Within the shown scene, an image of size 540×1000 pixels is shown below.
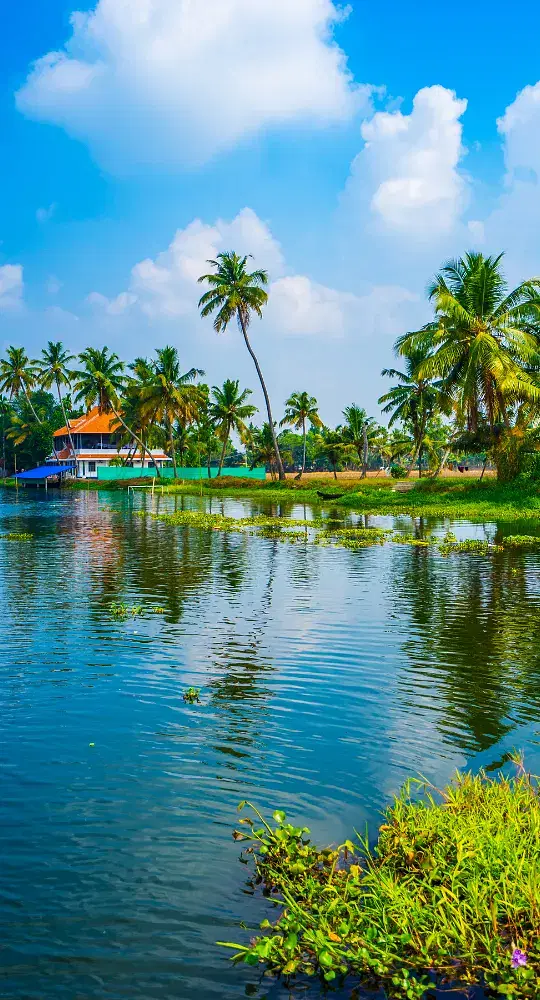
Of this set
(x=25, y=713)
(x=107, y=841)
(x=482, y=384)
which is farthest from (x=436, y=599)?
(x=482, y=384)

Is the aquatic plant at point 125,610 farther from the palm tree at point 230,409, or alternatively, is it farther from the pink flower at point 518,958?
the palm tree at point 230,409

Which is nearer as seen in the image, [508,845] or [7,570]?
[508,845]

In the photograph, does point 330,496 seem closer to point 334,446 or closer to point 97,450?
point 334,446

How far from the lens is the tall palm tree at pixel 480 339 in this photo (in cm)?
3347

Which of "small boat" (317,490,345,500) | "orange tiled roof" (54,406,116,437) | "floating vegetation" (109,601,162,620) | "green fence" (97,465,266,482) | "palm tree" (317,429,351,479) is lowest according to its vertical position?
"floating vegetation" (109,601,162,620)

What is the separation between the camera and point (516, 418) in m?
38.6

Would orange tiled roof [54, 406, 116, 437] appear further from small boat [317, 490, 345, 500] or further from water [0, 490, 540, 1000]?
water [0, 490, 540, 1000]

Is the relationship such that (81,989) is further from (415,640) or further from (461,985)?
(415,640)

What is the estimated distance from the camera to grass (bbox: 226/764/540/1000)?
384 cm

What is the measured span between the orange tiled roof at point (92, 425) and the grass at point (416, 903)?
3207 inches

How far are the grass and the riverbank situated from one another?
93.5 feet

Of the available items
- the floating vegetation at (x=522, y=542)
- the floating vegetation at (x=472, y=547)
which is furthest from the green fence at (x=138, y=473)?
the floating vegetation at (x=472, y=547)

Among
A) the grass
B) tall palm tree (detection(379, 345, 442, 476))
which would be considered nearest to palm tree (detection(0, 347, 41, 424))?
tall palm tree (detection(379, 345, 442, 476))

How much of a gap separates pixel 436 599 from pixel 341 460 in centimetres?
6555
